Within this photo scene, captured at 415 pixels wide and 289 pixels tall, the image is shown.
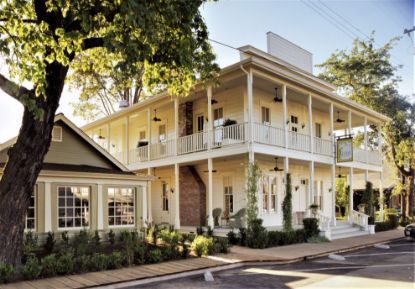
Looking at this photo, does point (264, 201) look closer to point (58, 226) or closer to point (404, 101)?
point (58, 226)

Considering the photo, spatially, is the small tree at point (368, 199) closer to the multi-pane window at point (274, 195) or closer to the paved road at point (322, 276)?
the multi-pane window at point (274, 195)

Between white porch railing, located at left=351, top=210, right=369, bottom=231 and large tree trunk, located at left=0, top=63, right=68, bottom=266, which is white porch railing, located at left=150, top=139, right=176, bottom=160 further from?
white porch railing, located at left=351, top=210, right=369, bottom=231

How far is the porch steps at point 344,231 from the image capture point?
18156mm

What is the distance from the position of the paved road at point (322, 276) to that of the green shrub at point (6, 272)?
10.2 feet

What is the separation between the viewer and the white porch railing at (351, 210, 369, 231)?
20.5 metres

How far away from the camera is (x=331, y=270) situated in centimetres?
1048

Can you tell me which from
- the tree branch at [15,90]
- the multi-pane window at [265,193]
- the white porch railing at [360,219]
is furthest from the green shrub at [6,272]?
the white porch railing at [360,219]

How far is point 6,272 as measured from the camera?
28.5 feet

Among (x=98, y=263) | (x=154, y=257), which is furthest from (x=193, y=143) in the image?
(x=98, y=263)

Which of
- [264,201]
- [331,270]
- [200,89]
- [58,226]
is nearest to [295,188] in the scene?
[264,201]

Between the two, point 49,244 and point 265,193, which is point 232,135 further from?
point 49,244

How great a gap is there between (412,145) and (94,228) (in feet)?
70.4

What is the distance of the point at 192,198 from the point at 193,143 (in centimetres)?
380

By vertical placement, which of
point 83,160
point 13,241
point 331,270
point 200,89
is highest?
point 200,89
